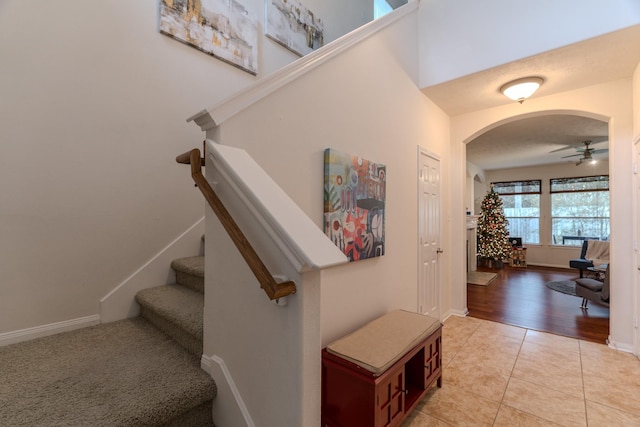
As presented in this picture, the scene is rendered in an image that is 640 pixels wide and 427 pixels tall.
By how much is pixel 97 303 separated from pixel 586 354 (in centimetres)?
430

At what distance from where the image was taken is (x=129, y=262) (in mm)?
2172

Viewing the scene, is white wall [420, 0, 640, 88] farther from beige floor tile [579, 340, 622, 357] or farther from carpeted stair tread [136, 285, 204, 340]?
carpeted stair tread [136, 285, 204, 340]

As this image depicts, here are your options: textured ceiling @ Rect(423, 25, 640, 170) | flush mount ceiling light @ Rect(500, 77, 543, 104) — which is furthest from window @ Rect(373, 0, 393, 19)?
flush mount ceiling light @ Rect(500, 77, 543, 104)

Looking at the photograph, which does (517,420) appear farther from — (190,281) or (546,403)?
(190,281)

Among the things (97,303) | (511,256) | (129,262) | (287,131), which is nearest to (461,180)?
(287,131)

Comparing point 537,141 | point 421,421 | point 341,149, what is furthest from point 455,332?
point 537,141

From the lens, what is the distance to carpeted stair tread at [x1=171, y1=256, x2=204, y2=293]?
2.06 metres

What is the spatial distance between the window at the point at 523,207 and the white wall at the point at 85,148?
9065mm

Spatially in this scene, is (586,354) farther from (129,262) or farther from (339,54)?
(129,262)

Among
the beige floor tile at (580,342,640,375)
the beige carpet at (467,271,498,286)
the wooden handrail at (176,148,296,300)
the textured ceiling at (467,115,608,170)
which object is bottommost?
the beige carpet at (467,271,498,286)

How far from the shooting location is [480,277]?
6270 mm

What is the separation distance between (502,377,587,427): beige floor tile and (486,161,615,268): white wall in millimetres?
7090

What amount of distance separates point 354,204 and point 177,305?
55.4 inches

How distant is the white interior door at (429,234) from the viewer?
317cm
